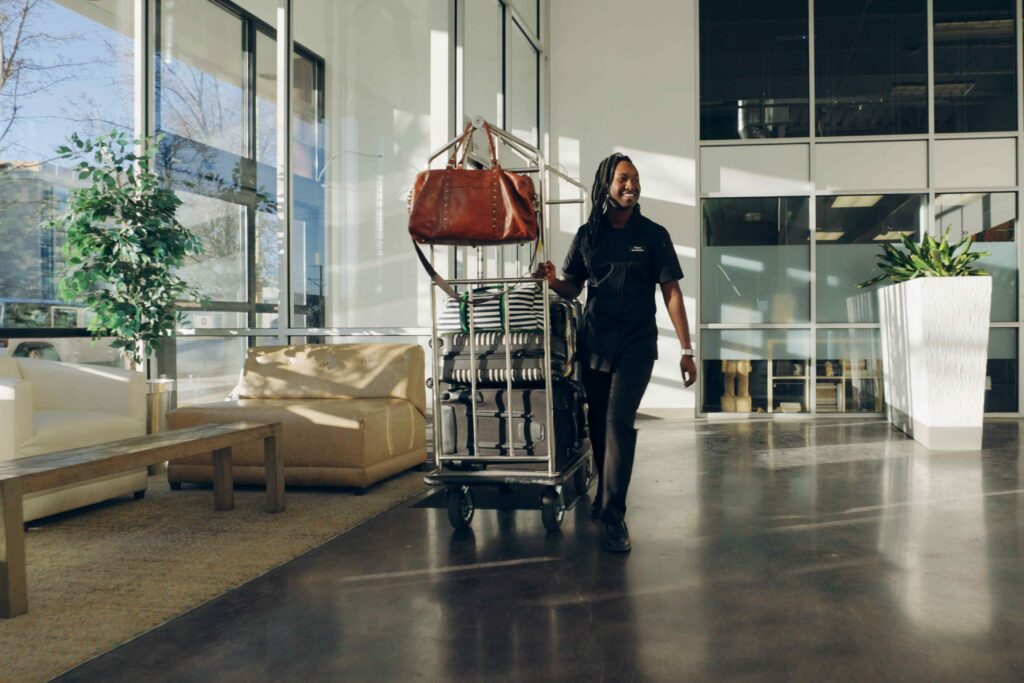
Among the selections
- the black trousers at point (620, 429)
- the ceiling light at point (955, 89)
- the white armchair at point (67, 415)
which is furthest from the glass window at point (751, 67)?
the white armchair at point (67, 415)

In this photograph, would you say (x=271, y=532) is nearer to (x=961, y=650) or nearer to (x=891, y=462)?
(x=961, y=650)

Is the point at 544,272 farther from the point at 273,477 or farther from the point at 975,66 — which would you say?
the point at 975,66

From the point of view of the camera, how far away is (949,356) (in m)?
6.01

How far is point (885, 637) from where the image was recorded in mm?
2354

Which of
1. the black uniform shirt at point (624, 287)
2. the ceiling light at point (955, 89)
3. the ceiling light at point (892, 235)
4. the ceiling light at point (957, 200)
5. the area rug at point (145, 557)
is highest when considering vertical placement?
the ceiling light at point (955, 89)

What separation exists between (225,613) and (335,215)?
3902mm

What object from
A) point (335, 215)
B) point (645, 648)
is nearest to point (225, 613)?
point (645, 648)

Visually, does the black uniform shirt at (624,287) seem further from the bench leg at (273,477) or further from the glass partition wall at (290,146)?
the glass partition wall at (290,146)

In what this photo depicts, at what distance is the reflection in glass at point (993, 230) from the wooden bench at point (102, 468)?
7.05m

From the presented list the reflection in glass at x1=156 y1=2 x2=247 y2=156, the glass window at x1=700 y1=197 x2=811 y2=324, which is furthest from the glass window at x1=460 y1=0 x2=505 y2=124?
the glass window at x1=700 y1=197 x2=811 y2=324

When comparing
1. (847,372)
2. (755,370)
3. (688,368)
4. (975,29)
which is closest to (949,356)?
(847,372)

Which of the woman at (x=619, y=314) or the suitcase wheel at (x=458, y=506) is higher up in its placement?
the woman at (x=619, y=314)

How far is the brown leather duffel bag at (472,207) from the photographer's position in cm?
333

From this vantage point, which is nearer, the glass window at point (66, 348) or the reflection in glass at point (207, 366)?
the glass window at point (66, 348)
